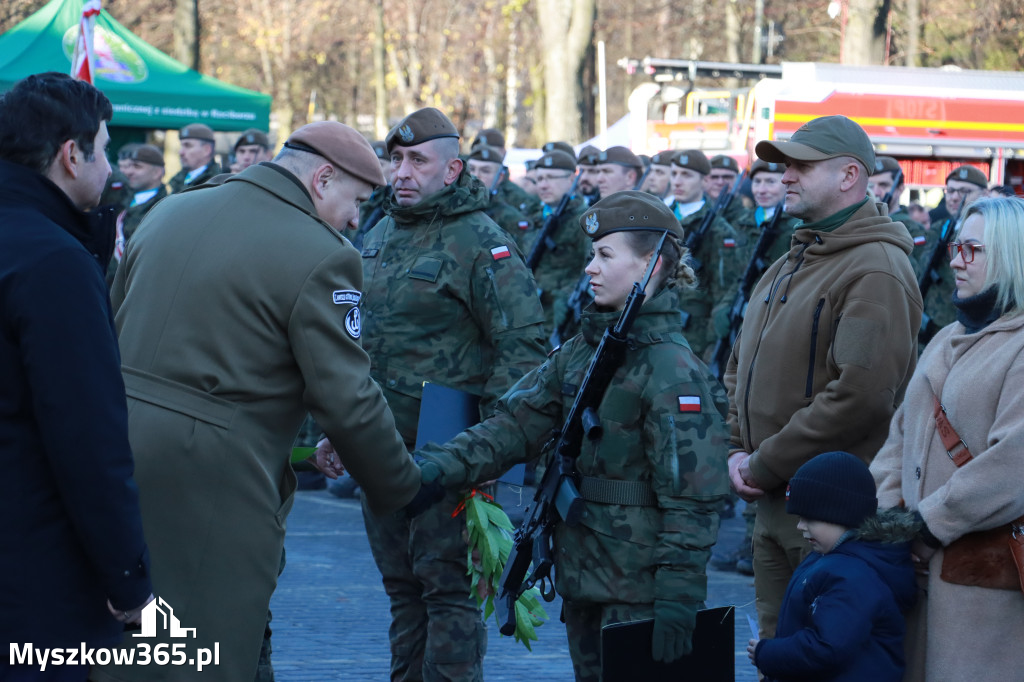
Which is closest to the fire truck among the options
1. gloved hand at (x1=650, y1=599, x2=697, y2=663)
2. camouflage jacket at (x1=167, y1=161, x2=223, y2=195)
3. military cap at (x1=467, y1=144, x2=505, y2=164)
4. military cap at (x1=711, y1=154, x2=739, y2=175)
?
military cap at (x1=711, y1=154, x2=739, y2=175)

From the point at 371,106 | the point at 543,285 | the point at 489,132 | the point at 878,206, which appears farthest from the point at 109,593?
the point at 371,106

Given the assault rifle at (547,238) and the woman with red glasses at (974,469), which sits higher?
the woman with red glasses at (974,469)

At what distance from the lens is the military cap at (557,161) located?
12.6 meters

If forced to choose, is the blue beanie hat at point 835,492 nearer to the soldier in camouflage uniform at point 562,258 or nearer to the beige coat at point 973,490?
the beige coat at point 973,490

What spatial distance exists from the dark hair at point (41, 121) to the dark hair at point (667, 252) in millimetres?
1677

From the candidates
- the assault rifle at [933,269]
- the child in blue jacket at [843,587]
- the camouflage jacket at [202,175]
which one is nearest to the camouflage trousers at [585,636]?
the child in blue jacket at [843,587]

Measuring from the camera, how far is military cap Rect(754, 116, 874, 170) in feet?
14.8

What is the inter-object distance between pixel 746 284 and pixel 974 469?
5255 millimetres

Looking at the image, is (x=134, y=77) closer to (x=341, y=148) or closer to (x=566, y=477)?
(x=341, y=148)

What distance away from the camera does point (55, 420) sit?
277 cm

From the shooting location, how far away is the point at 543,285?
36.0 feet

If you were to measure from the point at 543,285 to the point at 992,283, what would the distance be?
7.29 meters

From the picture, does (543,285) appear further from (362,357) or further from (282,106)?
(282,106)

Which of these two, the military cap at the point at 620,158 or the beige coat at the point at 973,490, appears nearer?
the beige coat at the point at 973,490
